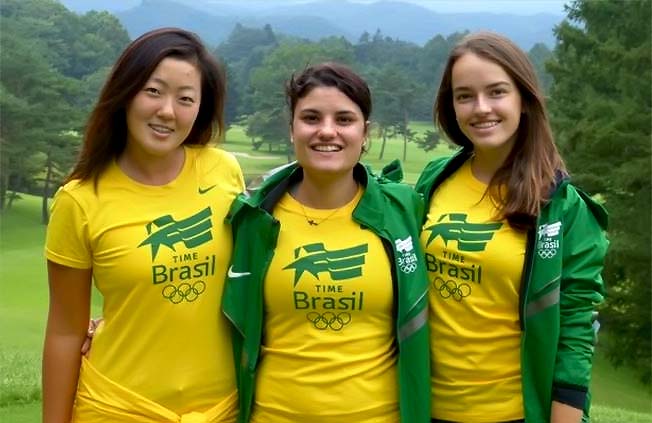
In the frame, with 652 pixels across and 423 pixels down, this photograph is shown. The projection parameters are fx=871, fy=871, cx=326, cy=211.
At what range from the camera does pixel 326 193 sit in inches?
117

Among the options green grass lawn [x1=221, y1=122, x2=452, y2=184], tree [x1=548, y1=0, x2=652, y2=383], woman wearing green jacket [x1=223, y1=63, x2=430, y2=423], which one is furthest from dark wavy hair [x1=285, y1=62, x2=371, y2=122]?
green grass lawn [x1=221, y1=122, x2=452, y2=184]

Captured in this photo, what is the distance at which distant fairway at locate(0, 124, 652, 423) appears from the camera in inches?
280

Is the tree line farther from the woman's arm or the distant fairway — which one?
the distant fairway

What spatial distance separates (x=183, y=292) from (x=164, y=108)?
0.60 m

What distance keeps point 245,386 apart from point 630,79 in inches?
727

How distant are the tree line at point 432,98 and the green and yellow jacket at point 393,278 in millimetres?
451

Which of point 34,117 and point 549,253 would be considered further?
A: point 34,117

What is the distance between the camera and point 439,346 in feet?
9.80

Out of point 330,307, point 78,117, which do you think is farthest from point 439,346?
point 78,117

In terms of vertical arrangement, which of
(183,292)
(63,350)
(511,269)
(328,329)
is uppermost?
(511,269)

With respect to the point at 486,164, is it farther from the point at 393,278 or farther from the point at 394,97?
the point at 394,97

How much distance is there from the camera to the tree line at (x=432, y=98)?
19.3 meters

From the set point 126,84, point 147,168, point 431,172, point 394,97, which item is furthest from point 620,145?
point 394,97

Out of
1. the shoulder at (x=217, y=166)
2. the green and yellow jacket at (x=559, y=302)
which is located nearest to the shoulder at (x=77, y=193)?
the shoulder at (x=217, y=166)
